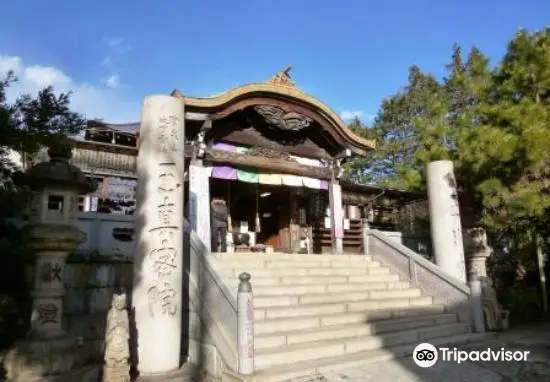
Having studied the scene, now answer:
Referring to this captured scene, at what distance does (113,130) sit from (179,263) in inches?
378

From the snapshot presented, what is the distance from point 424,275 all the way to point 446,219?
163cm

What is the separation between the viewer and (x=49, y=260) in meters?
6.24

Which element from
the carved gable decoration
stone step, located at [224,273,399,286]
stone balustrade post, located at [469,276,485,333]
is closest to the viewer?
stone step, located at [224,273,399,286]

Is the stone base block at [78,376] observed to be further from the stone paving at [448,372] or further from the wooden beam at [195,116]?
the wooden beam at [195,116]

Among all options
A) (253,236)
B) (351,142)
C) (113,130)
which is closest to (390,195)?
(351,142)

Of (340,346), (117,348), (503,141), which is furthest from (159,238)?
(503,141)

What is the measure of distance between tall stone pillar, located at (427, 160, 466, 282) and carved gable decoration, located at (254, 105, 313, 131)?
14.2 ft

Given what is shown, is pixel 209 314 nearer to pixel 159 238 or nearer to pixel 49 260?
pixel 159 238

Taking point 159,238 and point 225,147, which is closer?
point 159,238

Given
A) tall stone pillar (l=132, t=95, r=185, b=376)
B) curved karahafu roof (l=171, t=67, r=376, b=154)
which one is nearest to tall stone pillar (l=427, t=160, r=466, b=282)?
curved karahafu roof (l=171, t=67, r=376, b=154)

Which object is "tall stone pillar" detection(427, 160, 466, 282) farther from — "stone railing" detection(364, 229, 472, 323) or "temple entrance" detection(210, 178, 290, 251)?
"temple entrance" detection(210, 178, 290, 251)

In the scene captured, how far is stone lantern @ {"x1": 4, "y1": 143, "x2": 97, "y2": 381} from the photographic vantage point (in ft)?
19.0

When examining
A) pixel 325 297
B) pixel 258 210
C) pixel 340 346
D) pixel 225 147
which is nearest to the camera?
pixel 340 346

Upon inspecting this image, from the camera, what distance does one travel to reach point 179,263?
647 cm
